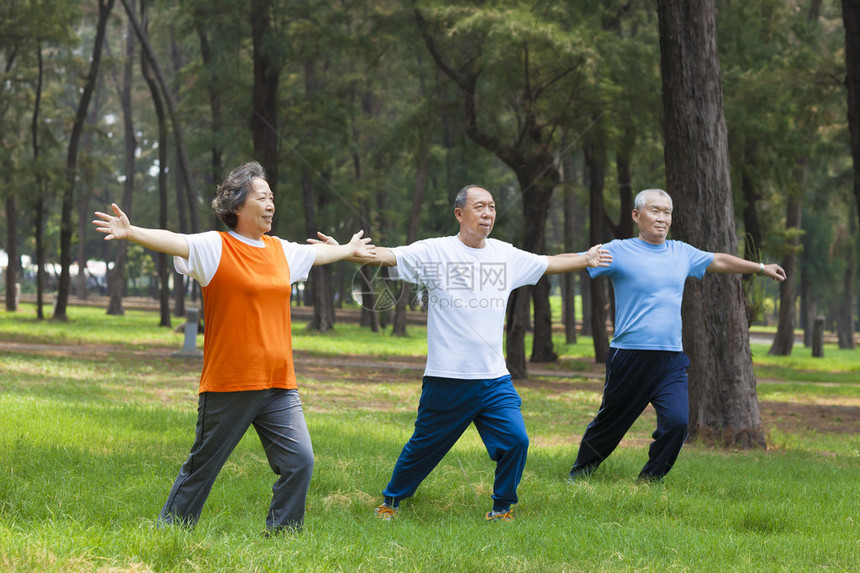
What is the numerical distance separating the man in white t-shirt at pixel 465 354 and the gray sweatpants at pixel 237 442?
103cm

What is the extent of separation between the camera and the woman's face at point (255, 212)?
486 centimetres

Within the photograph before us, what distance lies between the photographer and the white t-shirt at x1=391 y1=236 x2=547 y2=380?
564cm

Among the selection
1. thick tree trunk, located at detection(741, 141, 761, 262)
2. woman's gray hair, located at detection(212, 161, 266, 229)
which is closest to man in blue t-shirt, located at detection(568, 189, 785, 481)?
woman's gray hair, located at detection(212, 161, 266, 229)

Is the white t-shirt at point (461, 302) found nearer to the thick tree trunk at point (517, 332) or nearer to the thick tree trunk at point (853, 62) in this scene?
the thick tree trunk at point (853, 62)

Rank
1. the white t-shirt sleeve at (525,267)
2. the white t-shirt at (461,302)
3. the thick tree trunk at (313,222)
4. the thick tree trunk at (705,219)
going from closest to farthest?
the white t-shirt at (461,302)
the white t-shirt sleeve at (525,267)
the thick tree trunk at (705,219)
the thick tree trunk at (313,222)

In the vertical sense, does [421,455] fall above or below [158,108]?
below

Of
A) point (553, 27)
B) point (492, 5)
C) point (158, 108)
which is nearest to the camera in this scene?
point (553, 27)

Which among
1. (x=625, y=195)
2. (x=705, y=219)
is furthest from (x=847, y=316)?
(x=705, y=219)

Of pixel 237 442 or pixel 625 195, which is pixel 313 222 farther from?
pixel 237 442

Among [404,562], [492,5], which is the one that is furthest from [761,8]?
[404,562]

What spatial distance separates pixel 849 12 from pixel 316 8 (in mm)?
12913

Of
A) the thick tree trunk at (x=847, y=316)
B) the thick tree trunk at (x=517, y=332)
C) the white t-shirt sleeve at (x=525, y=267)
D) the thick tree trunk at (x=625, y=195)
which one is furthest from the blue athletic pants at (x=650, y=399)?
the thick tree trunk at (x=847, y=316)

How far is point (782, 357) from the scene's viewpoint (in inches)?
1153

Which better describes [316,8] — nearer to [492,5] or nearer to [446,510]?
[492,5]
